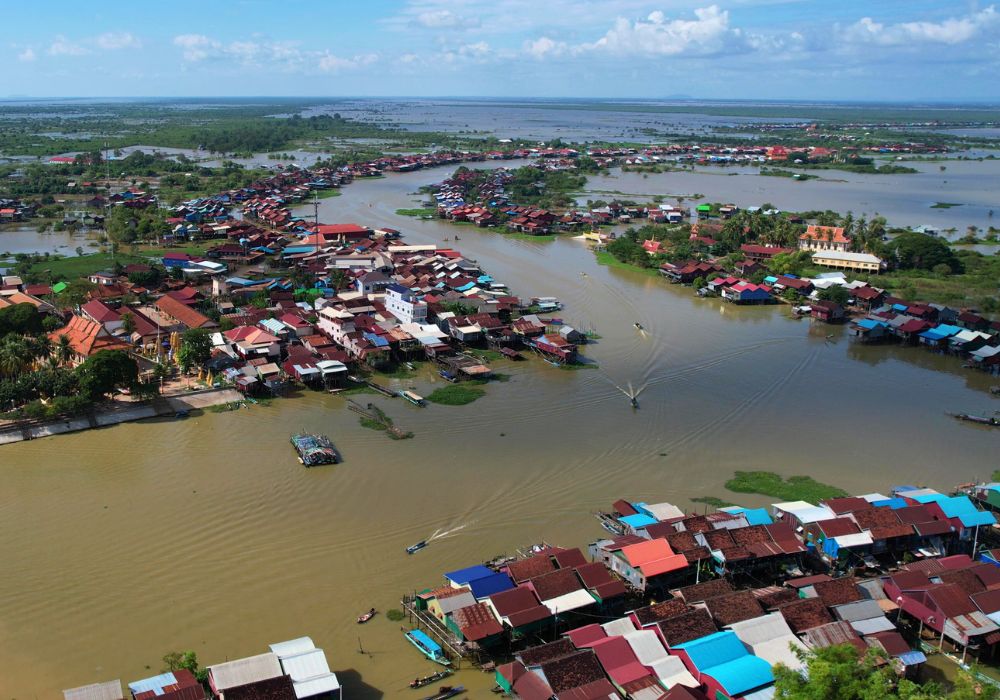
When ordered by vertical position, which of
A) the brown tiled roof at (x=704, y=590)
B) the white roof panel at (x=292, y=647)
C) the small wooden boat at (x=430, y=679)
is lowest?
the small wooden boat at (x=430, y=679)

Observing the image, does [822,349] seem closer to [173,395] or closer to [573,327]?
[573,327]

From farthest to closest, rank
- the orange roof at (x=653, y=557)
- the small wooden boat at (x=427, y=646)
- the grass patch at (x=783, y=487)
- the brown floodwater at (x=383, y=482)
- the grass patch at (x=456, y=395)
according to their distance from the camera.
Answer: the grass patch at (x=456, y=395)
the grass patch at (x=783, y=487)
the orange roof at (x=653, y=557)
the brown floodwater at (x=383, y=482)
the small wooden boat at (x=427, y=646)

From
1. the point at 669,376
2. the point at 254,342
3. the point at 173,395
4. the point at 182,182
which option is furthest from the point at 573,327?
the point at 182,182

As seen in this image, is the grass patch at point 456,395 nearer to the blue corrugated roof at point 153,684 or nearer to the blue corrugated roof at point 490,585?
the blue corrugated roof at point 490,585

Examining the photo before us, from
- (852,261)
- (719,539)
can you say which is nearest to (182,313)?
(719,539)

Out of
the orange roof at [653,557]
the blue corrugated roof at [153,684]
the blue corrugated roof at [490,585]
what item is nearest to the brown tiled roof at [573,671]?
the blue corrugated roof at [490,585]

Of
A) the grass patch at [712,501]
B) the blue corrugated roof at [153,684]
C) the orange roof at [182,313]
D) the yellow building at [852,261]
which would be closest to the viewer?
the blue corrugated roof at [153,684]
